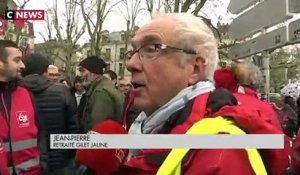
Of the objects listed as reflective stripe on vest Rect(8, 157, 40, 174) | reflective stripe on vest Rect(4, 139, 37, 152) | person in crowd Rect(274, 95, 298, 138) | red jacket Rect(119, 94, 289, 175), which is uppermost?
red jacket Rect(119, 94, 289, 175)

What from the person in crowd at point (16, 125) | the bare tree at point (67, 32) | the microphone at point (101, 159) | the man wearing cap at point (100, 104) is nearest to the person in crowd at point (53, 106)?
the man wearing cap at point (100, 104)

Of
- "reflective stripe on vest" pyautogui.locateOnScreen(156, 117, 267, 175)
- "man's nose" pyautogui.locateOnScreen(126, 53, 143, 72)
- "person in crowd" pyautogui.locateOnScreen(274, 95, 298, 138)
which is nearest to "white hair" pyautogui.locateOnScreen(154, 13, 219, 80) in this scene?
"man's nose" pyautogui.locateOnScreen(126, 53, 143, 72)

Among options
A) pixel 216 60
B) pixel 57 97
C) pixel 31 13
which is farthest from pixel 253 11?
pixel 31 13

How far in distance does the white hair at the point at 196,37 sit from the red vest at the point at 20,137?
6.69 feet

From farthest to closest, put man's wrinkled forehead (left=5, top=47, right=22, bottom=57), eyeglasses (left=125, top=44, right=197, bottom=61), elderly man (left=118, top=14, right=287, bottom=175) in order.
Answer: man's wrinkled forehead (left=5, top=47, right=22, bottom=57) < eyeglasses (left=125, top=44, right=197, bottom=61) < elderly man (left=118, top=14, right=287, bottom=175)

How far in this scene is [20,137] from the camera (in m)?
3.54

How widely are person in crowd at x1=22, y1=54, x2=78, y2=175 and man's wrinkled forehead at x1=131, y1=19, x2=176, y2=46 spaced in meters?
Answer: 2.92

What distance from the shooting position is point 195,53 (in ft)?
5.30

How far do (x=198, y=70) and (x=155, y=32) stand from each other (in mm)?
183

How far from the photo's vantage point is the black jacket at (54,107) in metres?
4.49

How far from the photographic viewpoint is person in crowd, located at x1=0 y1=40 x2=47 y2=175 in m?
3.48

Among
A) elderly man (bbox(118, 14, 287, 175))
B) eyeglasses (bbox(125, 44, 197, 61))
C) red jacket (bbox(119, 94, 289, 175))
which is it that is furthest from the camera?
eyeglasses (bbox(125, 44, 197, 61))

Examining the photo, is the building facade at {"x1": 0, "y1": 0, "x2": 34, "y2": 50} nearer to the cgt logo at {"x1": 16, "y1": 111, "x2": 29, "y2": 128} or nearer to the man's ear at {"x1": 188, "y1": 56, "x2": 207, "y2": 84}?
the cgt logo at {"x1": 16, "y1": 111, "x2": 29, "y2": 128}

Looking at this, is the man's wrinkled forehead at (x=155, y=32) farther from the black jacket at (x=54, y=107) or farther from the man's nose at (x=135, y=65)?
the black jacket at (x=54, y=107)
